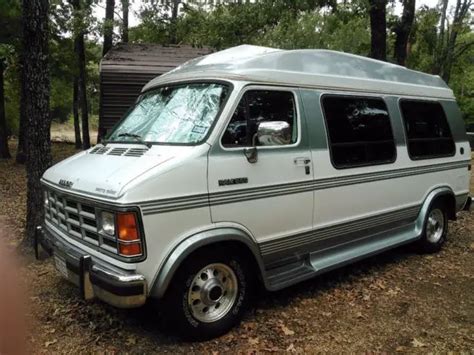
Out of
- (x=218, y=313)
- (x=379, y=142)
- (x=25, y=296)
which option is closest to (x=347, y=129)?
(x=379, y=142)

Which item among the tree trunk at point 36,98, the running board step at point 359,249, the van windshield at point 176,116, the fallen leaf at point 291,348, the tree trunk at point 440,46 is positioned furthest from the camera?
the tree trunk at point 440,46

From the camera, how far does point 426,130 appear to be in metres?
6.34

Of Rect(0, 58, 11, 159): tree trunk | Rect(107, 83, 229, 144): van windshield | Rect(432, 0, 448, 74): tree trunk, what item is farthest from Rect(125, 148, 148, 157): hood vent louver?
Rect(432, 0, 448, 74): tree trunk

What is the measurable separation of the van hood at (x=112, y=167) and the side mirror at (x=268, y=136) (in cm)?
58

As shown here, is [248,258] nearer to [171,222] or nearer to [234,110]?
[171,222]

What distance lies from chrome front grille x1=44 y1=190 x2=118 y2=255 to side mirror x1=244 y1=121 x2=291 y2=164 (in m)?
1.42

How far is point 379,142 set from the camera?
5.56m

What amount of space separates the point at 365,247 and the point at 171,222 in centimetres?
283

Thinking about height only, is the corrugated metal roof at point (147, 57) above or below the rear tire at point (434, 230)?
above

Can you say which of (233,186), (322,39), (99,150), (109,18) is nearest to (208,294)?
(233,186)

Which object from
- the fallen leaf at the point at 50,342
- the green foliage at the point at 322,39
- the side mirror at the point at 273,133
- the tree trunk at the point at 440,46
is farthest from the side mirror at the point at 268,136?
the tree trunk at the point at 440,46

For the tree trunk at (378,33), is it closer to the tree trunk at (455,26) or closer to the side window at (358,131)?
the side window at (358,131)

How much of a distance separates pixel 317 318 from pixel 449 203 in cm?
357

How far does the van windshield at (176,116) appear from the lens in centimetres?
402
